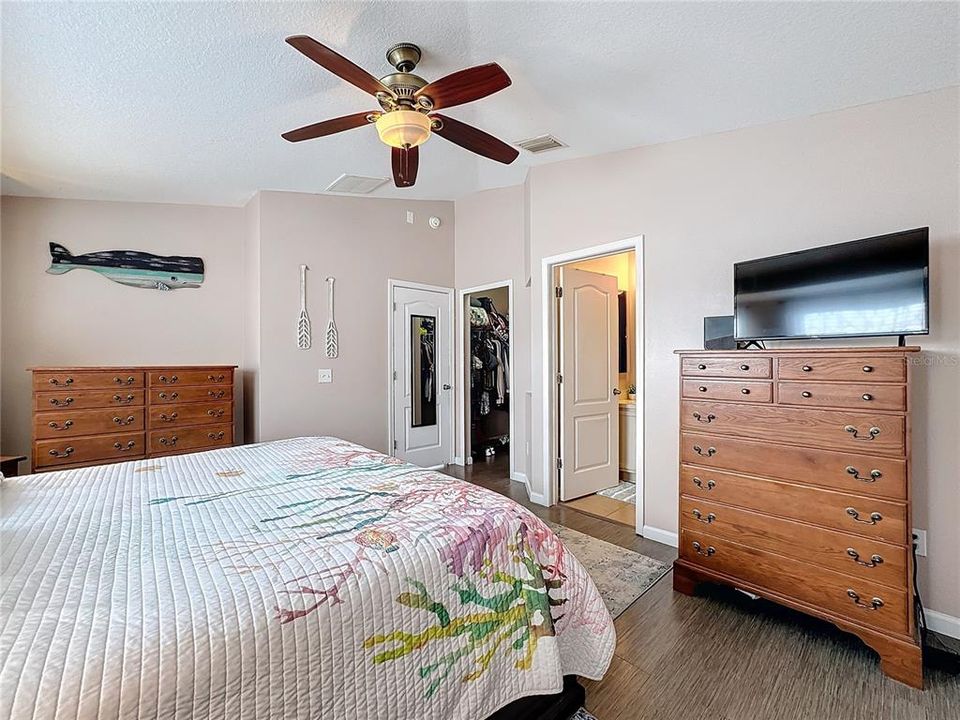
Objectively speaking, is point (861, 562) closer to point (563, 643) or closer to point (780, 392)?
point (780, 392)

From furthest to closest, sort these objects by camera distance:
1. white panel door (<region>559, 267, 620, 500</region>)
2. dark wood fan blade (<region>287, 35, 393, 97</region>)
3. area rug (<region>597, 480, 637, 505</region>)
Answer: area rug (<region>597, 480, 637, 505</region>) < white panel door (<region>559, 267, 620, 500</region>) < dark wood fan blade (<region>287, 35, 393, 97</region>)

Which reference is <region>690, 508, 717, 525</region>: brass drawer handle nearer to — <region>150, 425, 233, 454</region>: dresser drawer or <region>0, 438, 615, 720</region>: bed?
<region>0, 438, 615, 720</region>: bed

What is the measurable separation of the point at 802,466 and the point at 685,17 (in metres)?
1.96

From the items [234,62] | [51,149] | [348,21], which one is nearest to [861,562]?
[348,21]

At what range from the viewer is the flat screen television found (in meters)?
1.94

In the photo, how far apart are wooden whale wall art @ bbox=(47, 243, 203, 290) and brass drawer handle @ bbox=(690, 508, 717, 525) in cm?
435

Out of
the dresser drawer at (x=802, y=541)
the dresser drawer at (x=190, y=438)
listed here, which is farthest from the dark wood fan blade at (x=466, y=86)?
the dresser drawer at (x=190, y=438)

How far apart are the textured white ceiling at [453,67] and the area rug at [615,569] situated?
264cm

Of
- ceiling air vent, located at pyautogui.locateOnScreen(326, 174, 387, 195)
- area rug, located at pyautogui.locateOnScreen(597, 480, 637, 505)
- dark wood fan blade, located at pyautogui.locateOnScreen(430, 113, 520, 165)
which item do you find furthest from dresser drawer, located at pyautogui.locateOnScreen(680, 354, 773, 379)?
ceiling air vent, located at pyautogui.locateOnScreen(326, 174, 387, 195)

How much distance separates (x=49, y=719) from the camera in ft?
2.42

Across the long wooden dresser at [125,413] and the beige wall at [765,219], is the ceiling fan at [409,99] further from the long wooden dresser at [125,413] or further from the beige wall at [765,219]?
the long wooden dresser at [125,413]

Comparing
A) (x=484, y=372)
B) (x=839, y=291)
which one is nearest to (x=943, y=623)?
(x=839, y=291)

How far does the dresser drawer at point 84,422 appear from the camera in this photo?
3113mm

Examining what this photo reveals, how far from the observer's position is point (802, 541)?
207cm
